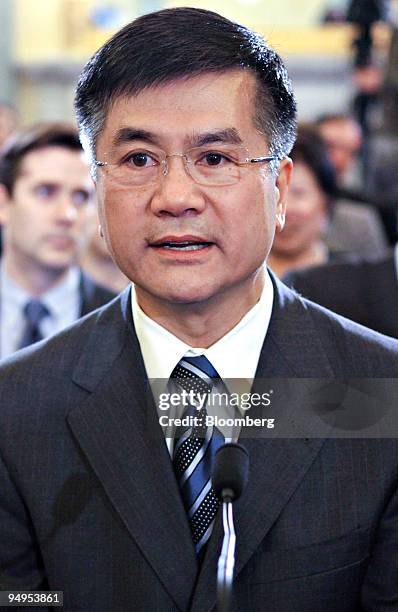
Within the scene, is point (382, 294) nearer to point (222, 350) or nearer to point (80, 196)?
point (222, 350)

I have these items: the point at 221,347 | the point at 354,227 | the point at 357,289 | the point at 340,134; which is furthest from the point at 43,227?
the point at 340,134

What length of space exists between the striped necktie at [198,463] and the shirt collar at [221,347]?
0.09 feet

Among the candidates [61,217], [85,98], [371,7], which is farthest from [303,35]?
[85,98]

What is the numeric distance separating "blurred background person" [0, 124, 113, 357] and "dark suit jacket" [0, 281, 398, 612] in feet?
4.64

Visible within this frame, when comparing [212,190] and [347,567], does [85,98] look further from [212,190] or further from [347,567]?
[347,567]

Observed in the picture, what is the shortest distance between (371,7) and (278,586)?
299 centimetres

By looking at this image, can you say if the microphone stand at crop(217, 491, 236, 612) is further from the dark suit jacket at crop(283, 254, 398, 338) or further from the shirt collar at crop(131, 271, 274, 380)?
the dark suit jacket at crop(283, 254, 398, 338)

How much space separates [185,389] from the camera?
4.60 ft

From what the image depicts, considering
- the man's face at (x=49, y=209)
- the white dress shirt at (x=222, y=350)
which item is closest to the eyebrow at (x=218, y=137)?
the white dress shirt at (x=222, y=350)

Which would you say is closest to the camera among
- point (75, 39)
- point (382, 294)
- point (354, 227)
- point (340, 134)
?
point (382, 294)

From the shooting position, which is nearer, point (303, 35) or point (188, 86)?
point (188, 86)

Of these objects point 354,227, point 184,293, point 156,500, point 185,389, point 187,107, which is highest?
point 187,107

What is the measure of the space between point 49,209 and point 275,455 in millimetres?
1753

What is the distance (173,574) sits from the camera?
4.36 ft
